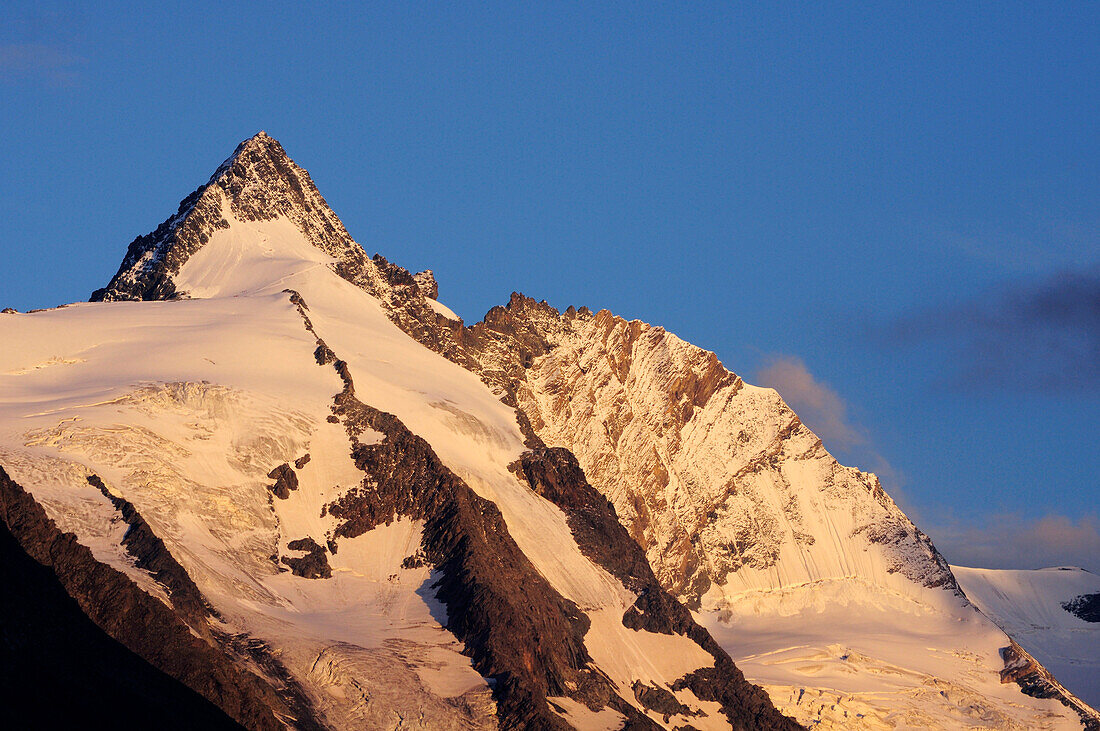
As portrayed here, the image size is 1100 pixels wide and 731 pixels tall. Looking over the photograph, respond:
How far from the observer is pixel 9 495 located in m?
177

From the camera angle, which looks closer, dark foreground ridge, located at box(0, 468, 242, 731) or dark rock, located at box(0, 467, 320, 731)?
dark foreground ridge, located at box(0, 468, 242, 731)

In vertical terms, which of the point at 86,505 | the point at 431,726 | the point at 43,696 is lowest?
the point at 43,696

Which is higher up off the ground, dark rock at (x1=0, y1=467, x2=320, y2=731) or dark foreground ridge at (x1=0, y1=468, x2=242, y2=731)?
dark rock at (x1=0, y1=467, x2=320, y2=731)

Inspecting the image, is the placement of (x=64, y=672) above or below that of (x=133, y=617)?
below

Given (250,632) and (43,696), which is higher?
(250,632)

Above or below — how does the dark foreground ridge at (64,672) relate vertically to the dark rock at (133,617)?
below

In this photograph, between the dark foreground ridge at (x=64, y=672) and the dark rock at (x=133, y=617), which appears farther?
the dark rock at (x=133, y=617)

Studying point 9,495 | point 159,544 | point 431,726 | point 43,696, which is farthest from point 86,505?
point 43,696

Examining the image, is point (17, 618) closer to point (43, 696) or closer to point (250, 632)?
point (43, 696)

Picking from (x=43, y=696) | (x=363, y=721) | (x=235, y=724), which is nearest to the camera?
(x=43, y=696)

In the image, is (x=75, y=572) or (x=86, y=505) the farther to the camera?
(x=86, y=505)

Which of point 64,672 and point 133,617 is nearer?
point 64,672

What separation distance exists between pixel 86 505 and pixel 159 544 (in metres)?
8.23

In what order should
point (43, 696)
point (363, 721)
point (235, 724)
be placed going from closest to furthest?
point (43, 696), point (235, 724), point (363, 721)
